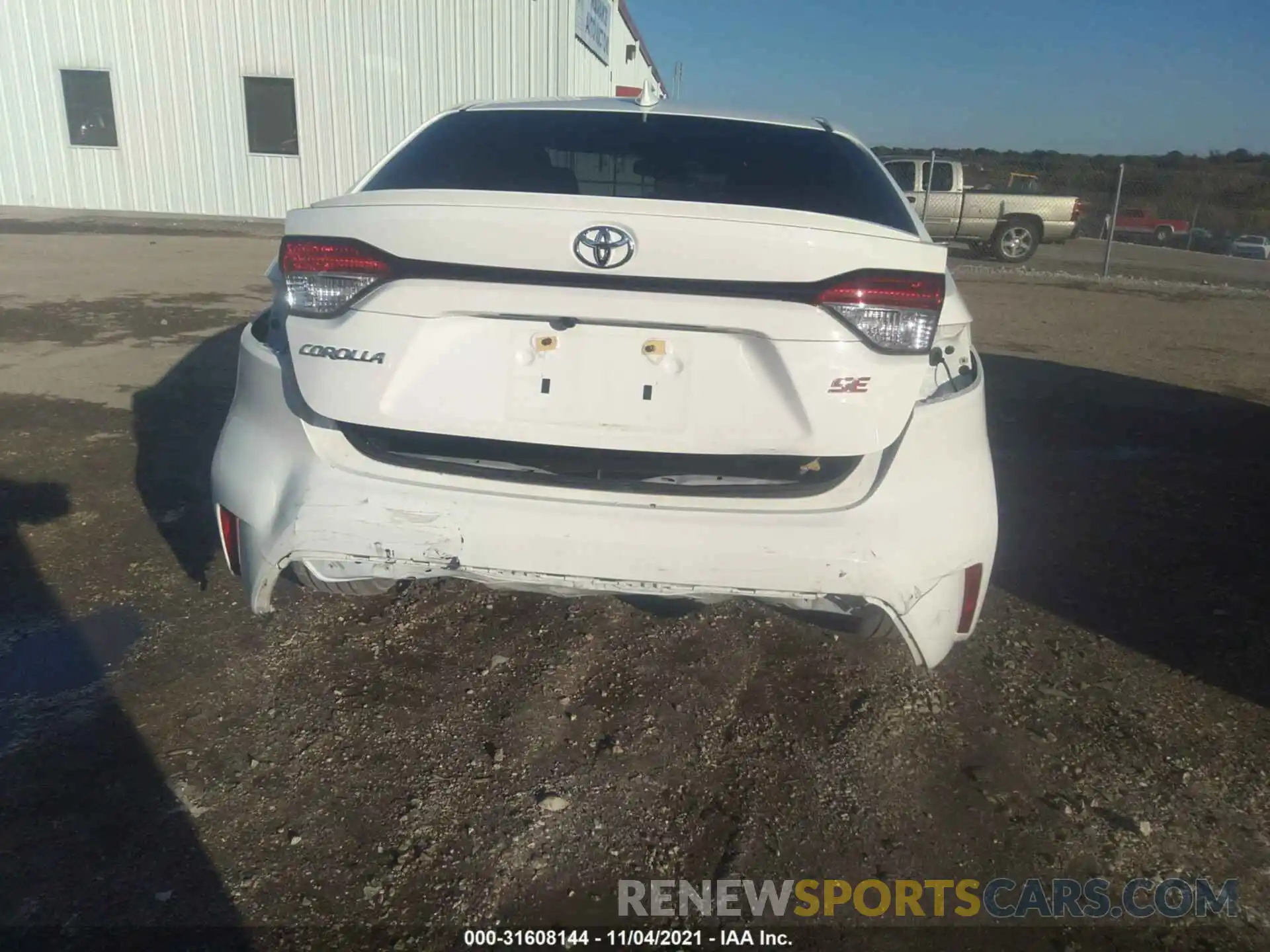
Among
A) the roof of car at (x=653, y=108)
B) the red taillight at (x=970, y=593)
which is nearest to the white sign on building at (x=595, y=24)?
the roof of car at (x=653, y=108)

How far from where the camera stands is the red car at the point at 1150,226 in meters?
33.5

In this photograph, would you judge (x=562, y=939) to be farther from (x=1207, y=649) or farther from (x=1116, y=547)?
(x=1116, y=547)

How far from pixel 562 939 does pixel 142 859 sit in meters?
0.93

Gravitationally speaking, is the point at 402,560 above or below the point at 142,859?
above

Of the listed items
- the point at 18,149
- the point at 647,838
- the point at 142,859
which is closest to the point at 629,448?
the point at 647,838

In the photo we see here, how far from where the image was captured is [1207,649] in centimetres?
308

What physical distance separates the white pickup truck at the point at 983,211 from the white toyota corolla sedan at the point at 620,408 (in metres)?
17.2

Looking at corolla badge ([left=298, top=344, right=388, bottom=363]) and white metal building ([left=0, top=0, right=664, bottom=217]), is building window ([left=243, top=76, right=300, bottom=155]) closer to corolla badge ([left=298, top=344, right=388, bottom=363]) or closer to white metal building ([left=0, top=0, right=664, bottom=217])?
white metal building ([left=0, top=0, right=664, bottom=217])

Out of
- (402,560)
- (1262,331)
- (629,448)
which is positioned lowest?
(1262,331)

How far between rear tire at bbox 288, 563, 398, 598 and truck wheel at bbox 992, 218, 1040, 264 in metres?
17.9

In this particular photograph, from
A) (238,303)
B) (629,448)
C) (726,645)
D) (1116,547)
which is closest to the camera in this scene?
(629,448)

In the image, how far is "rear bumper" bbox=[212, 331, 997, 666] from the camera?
215 centimetres

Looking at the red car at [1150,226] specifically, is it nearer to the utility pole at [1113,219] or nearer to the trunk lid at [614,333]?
the utility pole at [1113,219]

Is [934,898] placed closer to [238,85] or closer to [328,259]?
[328,259]
